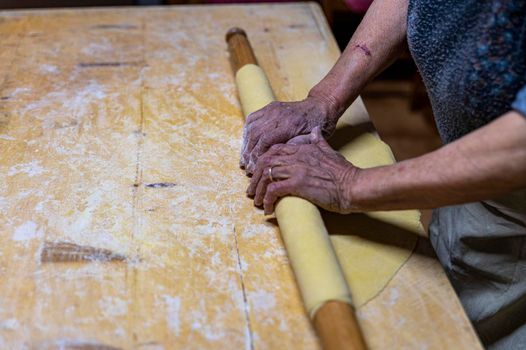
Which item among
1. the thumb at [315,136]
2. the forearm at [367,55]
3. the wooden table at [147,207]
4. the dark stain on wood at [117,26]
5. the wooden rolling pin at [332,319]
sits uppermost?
the forearm at [367,55]

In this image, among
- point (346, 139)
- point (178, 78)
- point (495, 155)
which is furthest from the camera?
point (178, 78)

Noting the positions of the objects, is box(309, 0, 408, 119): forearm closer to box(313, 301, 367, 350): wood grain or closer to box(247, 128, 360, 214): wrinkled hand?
box(247, 128, 360, 214): wrinkled hand

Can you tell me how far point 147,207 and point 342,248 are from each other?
374 millimetres

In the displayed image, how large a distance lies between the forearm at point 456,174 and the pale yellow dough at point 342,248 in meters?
0.08

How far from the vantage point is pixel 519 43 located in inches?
36.9

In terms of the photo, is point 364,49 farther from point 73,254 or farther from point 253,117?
point 73,254

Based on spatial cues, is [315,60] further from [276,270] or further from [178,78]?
[276,270]

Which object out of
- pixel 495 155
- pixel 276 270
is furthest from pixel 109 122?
pixel 495 155

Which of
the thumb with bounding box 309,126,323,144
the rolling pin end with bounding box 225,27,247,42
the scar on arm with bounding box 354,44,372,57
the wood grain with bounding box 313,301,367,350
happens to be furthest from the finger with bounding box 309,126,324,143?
the rolling pin end with bounding box 225,27,247,42

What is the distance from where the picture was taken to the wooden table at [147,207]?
96 centimetres

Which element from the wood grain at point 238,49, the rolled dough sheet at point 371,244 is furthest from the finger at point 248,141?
the wood grain at point 238,49

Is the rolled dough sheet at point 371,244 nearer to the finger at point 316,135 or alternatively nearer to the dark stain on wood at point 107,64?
the finger at point 316,135

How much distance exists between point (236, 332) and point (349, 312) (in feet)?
0.58

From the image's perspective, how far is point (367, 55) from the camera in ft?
4.45
